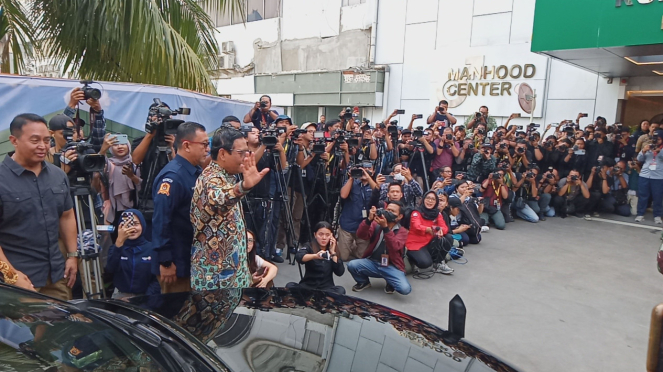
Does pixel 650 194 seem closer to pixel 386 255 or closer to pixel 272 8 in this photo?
pixel 386 255

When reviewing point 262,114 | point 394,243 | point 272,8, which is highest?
point 272,8

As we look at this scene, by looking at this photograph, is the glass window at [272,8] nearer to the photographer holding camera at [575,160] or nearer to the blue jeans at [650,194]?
the photographer holding camera at [575,160]

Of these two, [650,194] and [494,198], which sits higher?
[650,194]

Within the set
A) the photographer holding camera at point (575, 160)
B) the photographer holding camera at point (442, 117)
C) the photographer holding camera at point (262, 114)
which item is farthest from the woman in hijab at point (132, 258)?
the photographer holding camera at point (575, 160)

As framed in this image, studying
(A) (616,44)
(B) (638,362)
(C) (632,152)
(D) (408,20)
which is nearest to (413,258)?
(B) (638,362)

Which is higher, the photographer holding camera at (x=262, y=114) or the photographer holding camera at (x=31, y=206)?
the photographer holding camera at (x=262, y=114)


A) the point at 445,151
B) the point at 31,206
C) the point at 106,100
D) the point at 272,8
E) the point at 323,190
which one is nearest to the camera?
the point at 31,206

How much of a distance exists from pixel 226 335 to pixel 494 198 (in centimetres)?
668

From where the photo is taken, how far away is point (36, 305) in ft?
5.29

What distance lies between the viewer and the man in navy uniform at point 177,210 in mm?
2701

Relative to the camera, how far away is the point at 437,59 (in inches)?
561

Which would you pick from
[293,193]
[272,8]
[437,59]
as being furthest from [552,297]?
[272,8]

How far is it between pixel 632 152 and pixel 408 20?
826 cm

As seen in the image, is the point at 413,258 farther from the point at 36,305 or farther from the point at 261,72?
the point at 261,72
